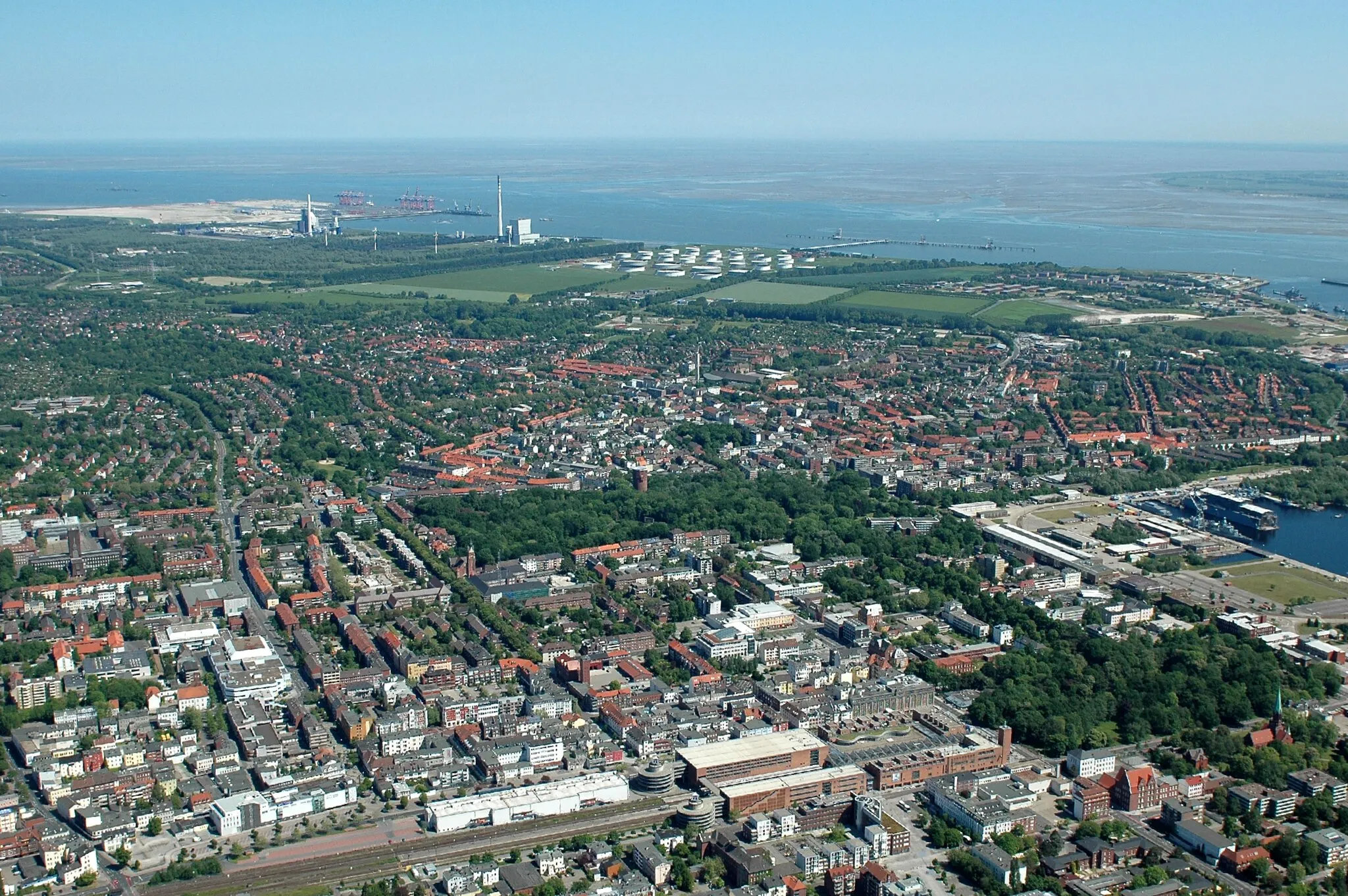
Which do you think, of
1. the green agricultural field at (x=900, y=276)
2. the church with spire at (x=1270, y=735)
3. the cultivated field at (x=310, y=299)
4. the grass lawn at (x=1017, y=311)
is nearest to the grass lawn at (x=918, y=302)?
the grass lawn at (x=1017, y=311)

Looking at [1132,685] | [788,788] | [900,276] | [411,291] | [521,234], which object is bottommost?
[788,788]

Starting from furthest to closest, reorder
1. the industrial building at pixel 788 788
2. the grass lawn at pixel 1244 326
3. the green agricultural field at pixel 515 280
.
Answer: the green agricultural field at pixel 515 280 → the grass lawn at pixel 1244 326 → the industrial building at pixel 788 788

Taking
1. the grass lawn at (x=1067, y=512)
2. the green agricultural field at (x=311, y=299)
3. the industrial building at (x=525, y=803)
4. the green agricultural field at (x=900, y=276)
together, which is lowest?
the industrial building at (x=525, y=803)

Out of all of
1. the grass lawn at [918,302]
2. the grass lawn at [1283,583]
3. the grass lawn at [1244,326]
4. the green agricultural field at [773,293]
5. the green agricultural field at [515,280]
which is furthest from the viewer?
the green agricultural field at [515,280]

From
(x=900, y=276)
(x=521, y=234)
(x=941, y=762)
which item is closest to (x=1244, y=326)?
(x=900, y=276)

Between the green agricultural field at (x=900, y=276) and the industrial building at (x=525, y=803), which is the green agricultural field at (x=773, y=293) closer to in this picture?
the green agricultural field at (x=900, y=276)

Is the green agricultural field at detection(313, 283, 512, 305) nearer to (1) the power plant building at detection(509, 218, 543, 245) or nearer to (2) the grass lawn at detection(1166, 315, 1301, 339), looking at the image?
(1) the power plant building at detection(509, 218, 543, 245)

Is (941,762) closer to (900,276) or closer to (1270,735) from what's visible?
(1270,735)
